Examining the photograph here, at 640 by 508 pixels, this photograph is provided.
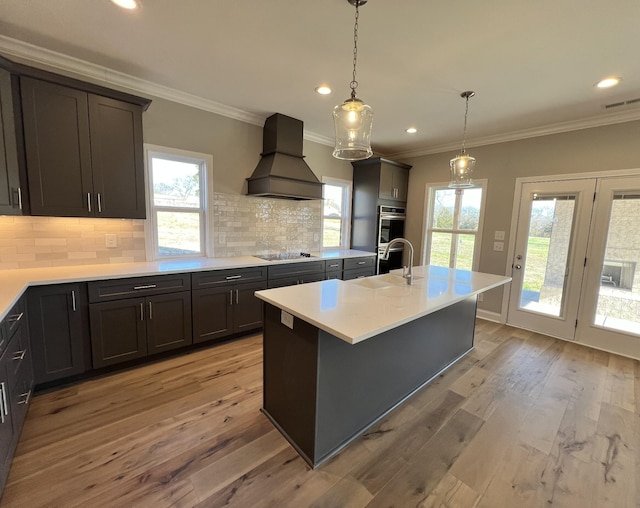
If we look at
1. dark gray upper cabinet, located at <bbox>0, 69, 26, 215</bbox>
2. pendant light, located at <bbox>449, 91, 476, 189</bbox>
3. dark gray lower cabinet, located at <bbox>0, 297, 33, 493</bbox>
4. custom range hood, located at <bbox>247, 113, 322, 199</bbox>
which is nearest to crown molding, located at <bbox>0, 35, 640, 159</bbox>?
custom range hood, located at <bbox>247, 113, 322, 199</bbox>

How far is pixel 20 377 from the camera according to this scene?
1750 millimetres

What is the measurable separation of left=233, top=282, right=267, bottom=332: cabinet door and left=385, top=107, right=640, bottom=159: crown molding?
3629mm

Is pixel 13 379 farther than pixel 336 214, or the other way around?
pixel 336 214

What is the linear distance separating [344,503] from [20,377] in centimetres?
208

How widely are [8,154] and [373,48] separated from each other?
→ 274 centimetres

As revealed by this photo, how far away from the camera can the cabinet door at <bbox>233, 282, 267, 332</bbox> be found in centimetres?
310

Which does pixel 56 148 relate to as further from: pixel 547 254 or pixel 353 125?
pixel 547 254

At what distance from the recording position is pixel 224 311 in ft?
9.88

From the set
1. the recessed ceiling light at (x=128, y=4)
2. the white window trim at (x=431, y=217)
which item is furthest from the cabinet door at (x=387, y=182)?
the recessed ceiling light at (x=128, y=4)

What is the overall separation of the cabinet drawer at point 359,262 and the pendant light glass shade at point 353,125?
2.44 metres

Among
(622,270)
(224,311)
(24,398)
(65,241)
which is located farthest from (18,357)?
(622,270)

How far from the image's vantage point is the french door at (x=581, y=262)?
10.2ft

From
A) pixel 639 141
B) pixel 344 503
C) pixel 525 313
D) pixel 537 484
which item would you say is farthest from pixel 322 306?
pixel 639 141

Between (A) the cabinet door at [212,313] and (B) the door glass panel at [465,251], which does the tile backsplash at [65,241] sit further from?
(B) the door glass panel at [465,251]
